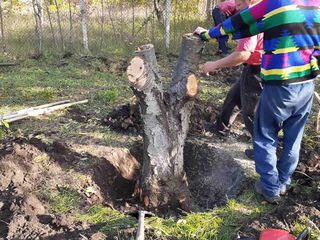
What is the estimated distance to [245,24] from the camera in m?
2.94

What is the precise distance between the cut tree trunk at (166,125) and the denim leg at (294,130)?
35.7 inches

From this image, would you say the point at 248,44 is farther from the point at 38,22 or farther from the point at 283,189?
the point at 38,22

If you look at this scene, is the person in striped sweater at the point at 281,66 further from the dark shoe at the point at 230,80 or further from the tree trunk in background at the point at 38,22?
the tree trunk in background at the point at 38,22

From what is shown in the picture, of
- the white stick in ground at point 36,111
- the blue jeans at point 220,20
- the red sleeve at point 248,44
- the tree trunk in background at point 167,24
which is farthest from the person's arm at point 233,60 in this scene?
the tree trunk in background at point 167,24

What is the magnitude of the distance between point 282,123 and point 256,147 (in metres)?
0.30

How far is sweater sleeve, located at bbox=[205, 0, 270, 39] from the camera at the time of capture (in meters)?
2.81

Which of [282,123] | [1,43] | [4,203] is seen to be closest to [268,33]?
[282,123]

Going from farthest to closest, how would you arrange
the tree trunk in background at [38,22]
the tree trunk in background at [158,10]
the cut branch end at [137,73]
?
the tree trunk in background at [158,10] → the tree trunk in background at [38,22] → the cut branch end at [137,73]

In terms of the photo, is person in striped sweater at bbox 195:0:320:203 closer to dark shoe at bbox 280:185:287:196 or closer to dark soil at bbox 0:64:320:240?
dark shoe at bbox 280:185:287:196

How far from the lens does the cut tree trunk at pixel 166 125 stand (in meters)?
3.40

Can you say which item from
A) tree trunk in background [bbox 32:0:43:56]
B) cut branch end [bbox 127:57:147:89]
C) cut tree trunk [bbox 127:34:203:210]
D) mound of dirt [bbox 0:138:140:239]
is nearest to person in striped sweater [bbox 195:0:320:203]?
cut tree trunk [bbox 127:34:203:210]

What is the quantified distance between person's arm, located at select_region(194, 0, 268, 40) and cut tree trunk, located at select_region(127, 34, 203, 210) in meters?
0.37

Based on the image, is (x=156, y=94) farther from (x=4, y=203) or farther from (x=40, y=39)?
(x=40, y=39)

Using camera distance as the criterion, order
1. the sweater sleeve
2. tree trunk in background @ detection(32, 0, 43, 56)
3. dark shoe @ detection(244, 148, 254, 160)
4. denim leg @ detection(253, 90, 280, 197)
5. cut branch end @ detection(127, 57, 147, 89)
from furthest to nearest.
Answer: tree trunk in background @ detection(32, 0, 43, 56)
dark shoe @ detection(244, 148, 254, 160)
cut branch end @ detection(127, 57, 147, 89)
denim leg @ detection(253, 90, 280, 197)
the sweater sleeve
